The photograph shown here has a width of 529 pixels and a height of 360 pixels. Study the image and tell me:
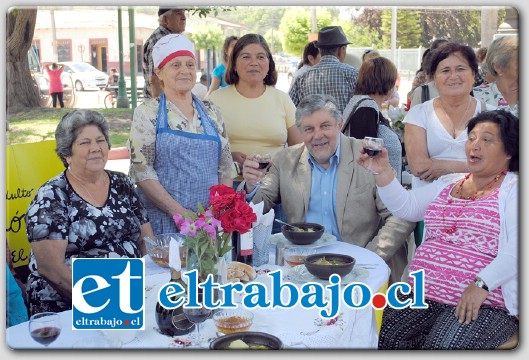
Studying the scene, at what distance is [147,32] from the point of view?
388 centimetres

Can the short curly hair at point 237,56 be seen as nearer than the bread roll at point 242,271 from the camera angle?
No

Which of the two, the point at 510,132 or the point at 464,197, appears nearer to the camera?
the point at 510,132

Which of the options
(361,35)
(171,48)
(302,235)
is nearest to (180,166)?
(171,48)

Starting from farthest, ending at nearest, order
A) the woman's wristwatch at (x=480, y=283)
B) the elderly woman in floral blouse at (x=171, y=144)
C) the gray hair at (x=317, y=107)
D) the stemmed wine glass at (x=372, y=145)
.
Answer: the elderly woman in floral blouse at (x=171, y=144)
the gray hair at (x=317, y=107)
the stemmed wine glass at (x=372, y=145)
the woman's wristwatch at (x=480, y=283)

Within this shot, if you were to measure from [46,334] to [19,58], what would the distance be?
133 centimetres

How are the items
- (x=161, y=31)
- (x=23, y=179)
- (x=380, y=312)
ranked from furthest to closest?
(x=161, y=31) → (x=23, y=179) → (x=380, y=312)

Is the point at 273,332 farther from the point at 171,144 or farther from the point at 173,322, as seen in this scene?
the point at 171,144

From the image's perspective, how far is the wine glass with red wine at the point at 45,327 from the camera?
191cm

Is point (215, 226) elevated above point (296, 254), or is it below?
above

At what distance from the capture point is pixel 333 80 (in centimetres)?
466

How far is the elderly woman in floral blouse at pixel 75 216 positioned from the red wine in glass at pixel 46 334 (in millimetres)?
473

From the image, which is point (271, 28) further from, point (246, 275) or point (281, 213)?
point (246, 275)

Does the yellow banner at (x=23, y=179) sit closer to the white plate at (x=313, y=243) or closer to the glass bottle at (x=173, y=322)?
the glass bottle at (x=173, y=322)

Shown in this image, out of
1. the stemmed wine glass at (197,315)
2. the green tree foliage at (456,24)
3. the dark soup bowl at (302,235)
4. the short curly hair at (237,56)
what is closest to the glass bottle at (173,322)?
the stemmed wine glass at (197,315)
